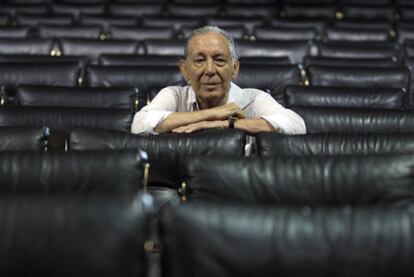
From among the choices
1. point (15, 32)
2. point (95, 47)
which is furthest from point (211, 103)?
point (15, 32)

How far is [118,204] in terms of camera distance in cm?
117

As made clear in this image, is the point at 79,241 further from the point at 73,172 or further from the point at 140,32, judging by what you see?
the point at 140,32

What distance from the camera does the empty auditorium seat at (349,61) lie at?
11.5 ft

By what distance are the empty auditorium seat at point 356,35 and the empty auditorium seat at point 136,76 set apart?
198 cm

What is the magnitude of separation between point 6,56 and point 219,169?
2.56 metres

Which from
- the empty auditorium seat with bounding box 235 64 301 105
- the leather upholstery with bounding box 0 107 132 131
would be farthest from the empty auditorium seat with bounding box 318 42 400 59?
the leather upholstery with bounding box 0 107 132 131

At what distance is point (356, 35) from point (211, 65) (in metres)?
2.67

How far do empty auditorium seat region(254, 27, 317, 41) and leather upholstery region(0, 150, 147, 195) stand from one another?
10.7 ft

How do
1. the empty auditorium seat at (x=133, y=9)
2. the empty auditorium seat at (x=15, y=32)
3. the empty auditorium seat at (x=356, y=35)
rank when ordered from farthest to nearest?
1. the empty auditorium seat at (x=133, y=9)
2. the empty auditorium seat at (x=356, y=35)
3. the empty auditorium seat at (x=15, y=32)

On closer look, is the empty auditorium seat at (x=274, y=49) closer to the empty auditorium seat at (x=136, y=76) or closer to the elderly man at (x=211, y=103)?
the empty auditorium seat at (x=136, y=76)

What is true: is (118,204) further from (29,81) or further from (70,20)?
(70,20)

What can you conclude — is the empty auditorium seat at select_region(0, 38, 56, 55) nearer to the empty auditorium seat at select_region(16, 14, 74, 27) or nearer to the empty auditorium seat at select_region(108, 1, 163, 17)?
the empty auditorium seat at select_region(16, 14, 74, 27)

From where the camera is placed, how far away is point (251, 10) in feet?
19.0

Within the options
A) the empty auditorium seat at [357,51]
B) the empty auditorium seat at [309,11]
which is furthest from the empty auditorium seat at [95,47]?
the empty auditorium seat at [309,11]
